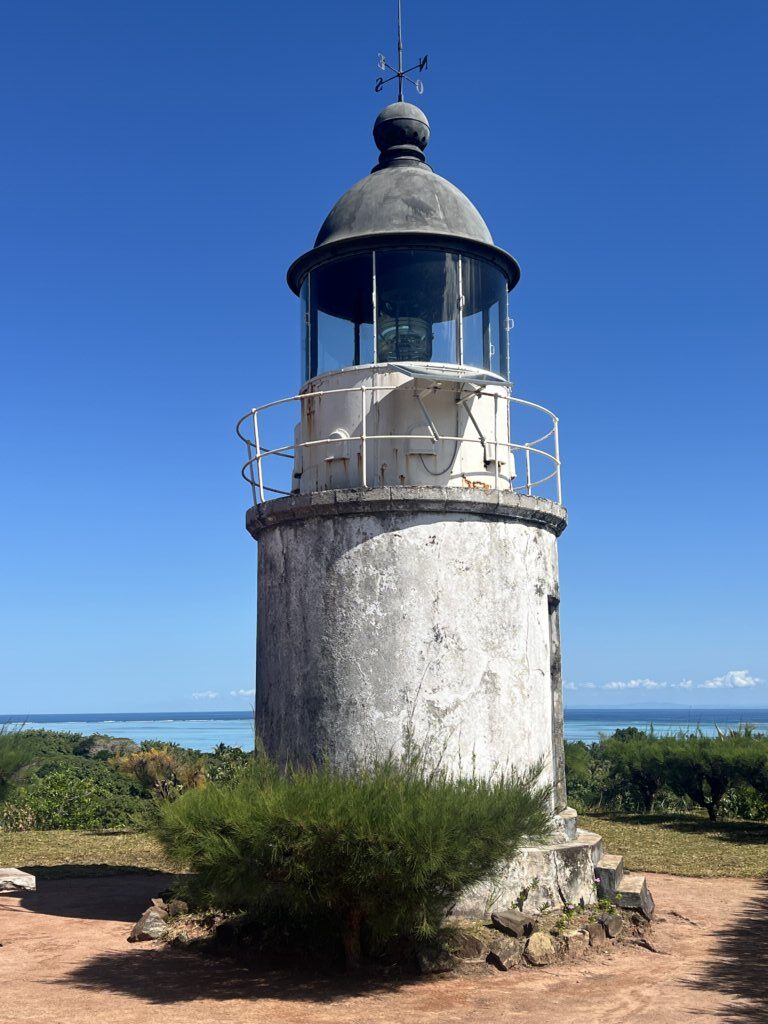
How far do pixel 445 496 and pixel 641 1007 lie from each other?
5013mm

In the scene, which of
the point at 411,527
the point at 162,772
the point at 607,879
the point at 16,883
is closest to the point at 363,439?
the point at 411,527

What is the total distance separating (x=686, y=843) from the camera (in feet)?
56.1

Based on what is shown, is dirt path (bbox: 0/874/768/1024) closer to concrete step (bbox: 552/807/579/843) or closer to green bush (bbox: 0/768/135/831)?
concrete step (bbox: 552/807/579/843)

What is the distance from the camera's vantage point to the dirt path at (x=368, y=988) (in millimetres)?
7754

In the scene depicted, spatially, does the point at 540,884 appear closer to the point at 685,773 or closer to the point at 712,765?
the point at 712,765

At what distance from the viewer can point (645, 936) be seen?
10211 millimetres

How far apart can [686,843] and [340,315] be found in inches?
447

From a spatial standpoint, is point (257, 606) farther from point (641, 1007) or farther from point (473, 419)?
point (641, 1007)

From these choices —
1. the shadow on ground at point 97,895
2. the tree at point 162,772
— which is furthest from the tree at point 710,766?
the shadow on ground at point 97,895

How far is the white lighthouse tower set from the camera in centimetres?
1014

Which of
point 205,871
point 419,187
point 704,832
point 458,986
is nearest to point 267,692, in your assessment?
point 205,871

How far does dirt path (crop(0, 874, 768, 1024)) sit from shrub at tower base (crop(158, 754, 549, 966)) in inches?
25.0

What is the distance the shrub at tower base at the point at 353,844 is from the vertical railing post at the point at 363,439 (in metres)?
3.23

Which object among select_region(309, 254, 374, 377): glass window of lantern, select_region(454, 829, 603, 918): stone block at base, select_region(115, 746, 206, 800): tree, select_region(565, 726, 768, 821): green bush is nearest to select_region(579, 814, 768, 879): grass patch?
select_region(565, 726, 768, 821): green bush
